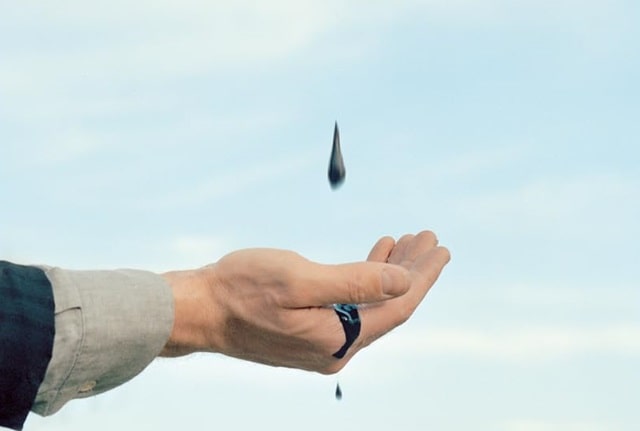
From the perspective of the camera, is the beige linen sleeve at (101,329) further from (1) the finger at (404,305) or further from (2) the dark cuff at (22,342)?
(1) the finger at (404,305)

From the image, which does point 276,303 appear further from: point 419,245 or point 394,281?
point 419,245

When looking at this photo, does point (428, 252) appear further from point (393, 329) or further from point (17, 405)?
point (17, 405)

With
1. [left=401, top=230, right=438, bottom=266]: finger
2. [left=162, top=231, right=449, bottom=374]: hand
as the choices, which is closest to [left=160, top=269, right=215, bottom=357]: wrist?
[left=162, top=231, right=449, bottom=374]: hand

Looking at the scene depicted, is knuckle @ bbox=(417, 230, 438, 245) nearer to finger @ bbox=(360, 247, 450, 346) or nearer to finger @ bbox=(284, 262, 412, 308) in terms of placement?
finger @ bbox=(360, 247, 450, 346)

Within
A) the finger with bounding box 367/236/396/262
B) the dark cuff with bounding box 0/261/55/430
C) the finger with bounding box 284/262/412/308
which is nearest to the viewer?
the dark cuff with bounding box 0/261/55/430

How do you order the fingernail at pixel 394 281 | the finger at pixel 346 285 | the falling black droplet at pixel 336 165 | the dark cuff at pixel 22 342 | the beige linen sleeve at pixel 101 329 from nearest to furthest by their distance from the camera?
the dark cuff at pixel 22 342 < the beige linen sleeve at pixel 101 329 < the finger at pixel 346 285 < the fingernail at pixel 394 281 < the falling black droplet at pixel 336 165

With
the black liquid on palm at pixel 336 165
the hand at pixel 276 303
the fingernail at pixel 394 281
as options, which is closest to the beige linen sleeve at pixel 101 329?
the hand at pixel 276 303
